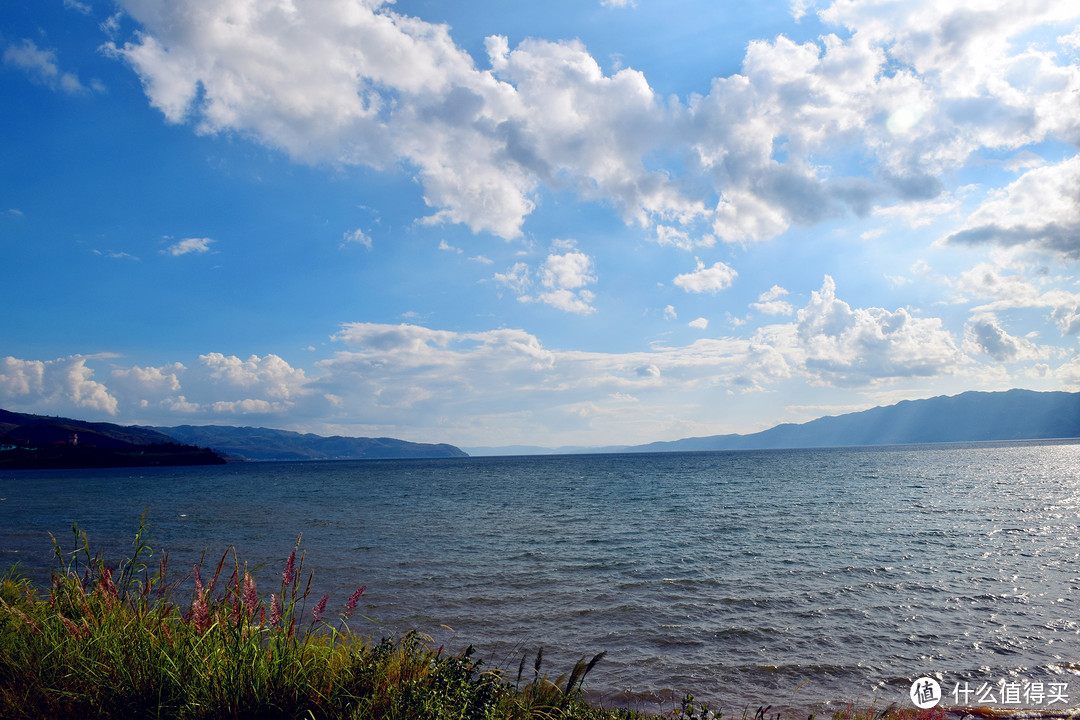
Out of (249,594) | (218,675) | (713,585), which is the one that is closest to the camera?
(218,675)

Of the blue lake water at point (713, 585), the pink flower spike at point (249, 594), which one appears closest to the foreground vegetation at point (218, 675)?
the pink flower spike at point (249, 594)

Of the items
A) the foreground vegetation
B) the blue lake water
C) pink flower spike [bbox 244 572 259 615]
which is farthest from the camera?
the blue lake water

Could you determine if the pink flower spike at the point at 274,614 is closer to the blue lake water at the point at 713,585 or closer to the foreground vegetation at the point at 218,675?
the foreground vegetation at the point at 218,675

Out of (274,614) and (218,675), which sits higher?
(274,614)

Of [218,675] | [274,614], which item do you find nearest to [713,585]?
[274,614]

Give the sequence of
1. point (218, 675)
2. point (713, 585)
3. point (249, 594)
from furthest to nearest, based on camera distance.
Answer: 1. point (713, 585)
2. point (249, 594)
3. point (218, 675)

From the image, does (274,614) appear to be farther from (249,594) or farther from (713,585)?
(713,585)

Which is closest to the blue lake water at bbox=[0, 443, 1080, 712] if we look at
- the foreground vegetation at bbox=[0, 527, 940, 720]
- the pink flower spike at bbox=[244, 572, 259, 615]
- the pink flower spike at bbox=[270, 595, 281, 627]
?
the foreground vegetation at bbox=[0, 527, 940, 720]

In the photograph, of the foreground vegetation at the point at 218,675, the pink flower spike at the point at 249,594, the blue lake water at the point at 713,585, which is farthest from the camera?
the blue lake water at the point at 713,585

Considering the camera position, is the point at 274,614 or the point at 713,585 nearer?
the point at 274,614

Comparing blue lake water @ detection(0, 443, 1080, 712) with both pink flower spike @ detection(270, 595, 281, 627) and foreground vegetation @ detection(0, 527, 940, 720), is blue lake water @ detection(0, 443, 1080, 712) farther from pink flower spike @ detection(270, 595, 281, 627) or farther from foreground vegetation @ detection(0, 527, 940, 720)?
pink flower spike @ detection(270, 595, 281, 627)

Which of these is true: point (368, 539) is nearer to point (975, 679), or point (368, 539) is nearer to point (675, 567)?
point (675, 567)

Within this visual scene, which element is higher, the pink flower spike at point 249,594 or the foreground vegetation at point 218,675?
the pink flower spike at point 249,594

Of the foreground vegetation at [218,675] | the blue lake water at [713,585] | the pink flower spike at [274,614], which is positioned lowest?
the blue lake water at [713,585]
